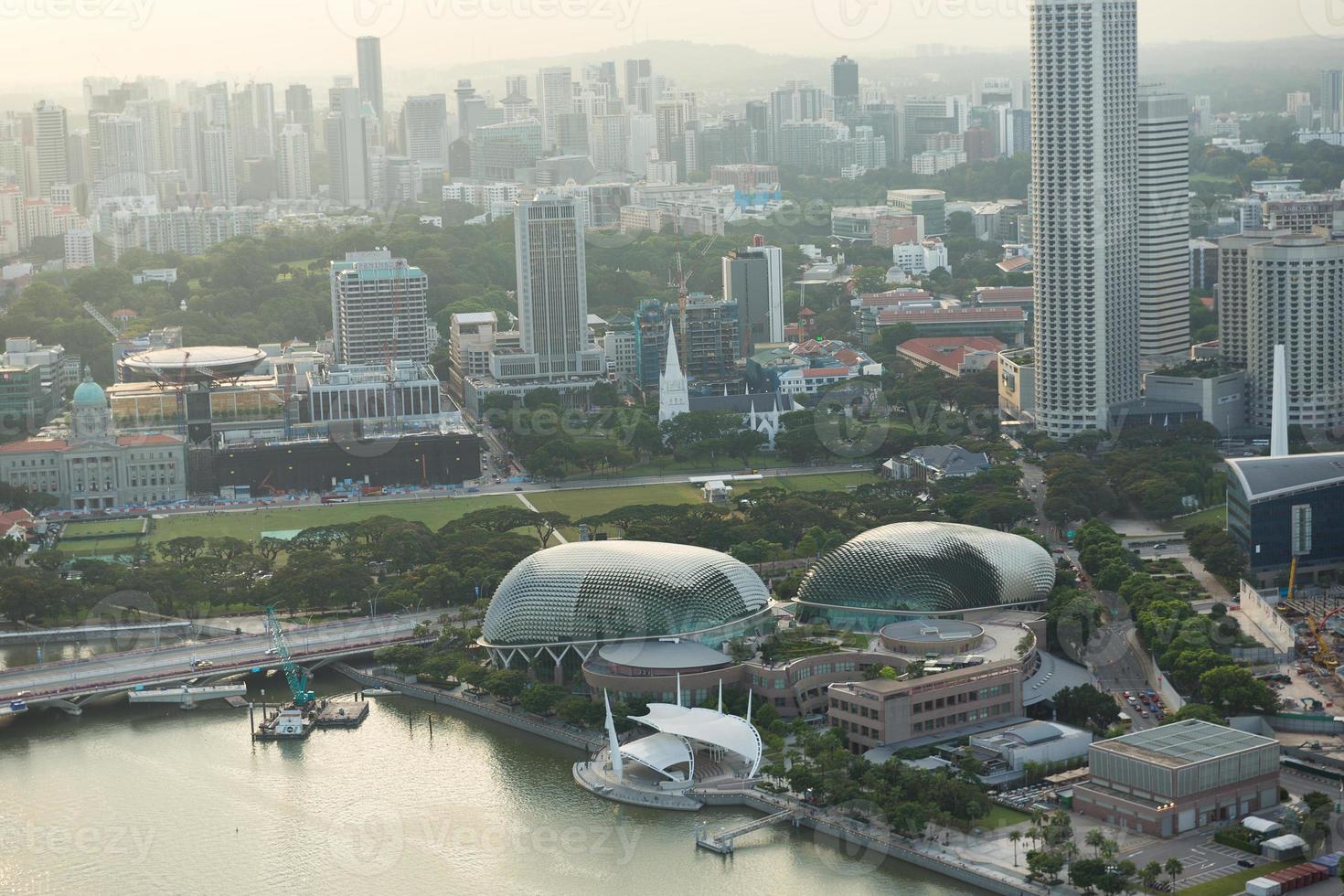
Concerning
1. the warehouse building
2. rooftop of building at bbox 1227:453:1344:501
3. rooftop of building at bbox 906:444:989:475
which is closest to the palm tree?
the warehouse building

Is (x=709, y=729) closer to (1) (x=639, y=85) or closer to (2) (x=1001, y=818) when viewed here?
(2) (x=1001, y=818)

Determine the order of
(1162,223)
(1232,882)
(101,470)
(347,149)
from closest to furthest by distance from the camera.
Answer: (1232,882) → (101,470) → (1162,223) → (347,149)

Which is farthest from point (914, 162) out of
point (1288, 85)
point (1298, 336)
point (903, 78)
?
point (1298, 336)

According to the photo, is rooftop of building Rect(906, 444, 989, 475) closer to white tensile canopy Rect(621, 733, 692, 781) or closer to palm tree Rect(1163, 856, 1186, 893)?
white tensile canopy Rect(621, 733, 692, 781)

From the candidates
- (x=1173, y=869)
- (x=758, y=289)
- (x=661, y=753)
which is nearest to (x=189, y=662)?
(x=661, y=753)

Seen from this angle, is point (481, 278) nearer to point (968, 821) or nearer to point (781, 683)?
point (781, 683)

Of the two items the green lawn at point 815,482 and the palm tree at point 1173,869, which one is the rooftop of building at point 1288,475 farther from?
the palm tree at point 1173,869

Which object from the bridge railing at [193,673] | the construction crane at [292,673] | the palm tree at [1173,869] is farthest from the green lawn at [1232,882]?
the bridge railing at [193,673]
